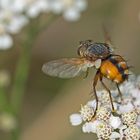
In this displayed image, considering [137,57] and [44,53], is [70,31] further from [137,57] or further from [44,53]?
[137,57]

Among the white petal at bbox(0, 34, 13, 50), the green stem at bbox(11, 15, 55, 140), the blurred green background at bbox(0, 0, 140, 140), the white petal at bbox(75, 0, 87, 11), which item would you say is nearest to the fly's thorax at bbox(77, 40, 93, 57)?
the green stem at bbox(11, 15, 55, 140)

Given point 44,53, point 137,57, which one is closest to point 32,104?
point 44,53

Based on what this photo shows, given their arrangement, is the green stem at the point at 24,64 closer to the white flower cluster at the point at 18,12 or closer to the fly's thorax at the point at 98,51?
the white flower cluster at the point at 18,12

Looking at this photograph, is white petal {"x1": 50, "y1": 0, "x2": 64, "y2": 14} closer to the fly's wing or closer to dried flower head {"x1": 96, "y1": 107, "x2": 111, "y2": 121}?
the fly's wing

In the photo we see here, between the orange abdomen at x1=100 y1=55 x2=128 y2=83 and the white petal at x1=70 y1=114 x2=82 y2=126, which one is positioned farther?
the white petal at x1=70 y1=114 x2=82 y2=126

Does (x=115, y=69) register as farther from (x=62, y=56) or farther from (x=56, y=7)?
(x=62, y=56)

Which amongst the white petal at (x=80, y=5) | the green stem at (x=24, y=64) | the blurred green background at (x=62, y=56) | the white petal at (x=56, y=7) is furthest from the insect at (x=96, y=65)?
the blurred green background at (x=62, y=56)
